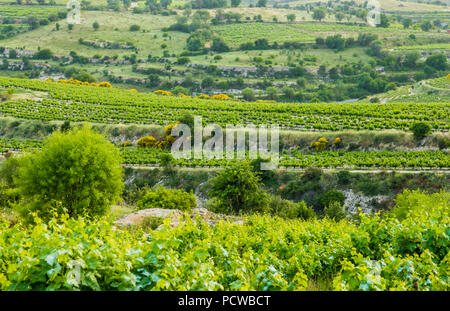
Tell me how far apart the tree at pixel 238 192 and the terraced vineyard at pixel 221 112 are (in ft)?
99.5

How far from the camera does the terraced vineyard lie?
64000 mm

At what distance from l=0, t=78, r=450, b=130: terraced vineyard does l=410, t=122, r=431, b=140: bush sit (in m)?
4.54

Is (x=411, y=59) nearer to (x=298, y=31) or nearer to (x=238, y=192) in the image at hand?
(x=298, y=31)

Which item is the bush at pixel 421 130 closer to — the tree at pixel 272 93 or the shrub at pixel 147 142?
the shrub at pixel 147 142

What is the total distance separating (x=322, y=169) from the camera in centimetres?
4766

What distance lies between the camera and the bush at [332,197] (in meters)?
42.1

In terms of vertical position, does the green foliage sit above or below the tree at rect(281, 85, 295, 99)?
above

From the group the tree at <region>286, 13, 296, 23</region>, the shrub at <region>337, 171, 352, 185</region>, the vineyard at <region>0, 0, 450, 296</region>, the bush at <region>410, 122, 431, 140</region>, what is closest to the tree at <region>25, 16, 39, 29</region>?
the vineyard at <region>0, 0, 450, 296</region>

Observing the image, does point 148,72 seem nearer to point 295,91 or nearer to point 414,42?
point 295,91

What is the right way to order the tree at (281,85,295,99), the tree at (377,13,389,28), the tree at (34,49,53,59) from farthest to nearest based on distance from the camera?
the tree at (377,13,389,28) → the tree at (34,49,53,59) → the tree at (281,85,295,99)

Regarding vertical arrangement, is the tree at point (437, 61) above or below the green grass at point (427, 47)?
below

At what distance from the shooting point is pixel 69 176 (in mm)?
23875

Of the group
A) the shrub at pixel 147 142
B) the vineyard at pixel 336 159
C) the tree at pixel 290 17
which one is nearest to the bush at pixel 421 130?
the vineyard at pixel 336 159

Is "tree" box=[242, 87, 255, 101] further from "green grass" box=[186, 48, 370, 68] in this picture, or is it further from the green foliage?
the green foliage
